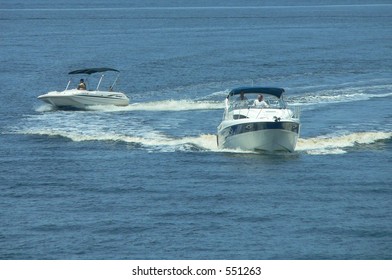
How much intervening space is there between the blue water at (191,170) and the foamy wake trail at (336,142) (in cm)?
11

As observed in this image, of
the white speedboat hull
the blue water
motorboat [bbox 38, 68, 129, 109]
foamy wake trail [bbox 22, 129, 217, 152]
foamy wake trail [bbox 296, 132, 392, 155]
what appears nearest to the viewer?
the blue water

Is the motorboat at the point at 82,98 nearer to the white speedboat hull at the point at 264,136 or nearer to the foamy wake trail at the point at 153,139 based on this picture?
the foamy wake trail at the point at 153,139

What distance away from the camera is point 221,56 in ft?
388

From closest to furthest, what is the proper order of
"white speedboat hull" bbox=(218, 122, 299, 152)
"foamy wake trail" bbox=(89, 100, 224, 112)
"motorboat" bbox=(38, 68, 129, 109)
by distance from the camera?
"white speedboat hull" bbox=(218, 122, 299, 152)
"foamy wake trail" bbox=(89, 100, 224, 112)
"motorboat" bbox=(38, 68, 129, 109)

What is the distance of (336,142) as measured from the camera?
65500 millimetres

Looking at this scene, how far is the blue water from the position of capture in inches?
1756

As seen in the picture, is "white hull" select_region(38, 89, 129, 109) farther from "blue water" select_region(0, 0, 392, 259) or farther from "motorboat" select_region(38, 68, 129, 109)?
"blue water" select_region(0, 0, 392, 259)

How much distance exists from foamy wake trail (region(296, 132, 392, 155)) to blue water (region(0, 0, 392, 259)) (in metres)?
0.11

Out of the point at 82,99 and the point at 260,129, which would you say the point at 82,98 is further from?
the point at 260,129

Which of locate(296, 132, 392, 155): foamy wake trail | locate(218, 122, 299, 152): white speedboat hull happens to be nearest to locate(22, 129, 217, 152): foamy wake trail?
locate(218, 122, 299, 152): white speedboat hull

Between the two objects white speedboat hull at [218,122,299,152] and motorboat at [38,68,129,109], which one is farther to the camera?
motorboat at [38,68,129,109]

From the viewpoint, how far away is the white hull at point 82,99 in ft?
268

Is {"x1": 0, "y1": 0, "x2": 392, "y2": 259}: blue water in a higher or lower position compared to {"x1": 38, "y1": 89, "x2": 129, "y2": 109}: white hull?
lower

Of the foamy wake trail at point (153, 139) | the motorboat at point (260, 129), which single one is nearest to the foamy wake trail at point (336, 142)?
the motorboat at point (260, 129)
